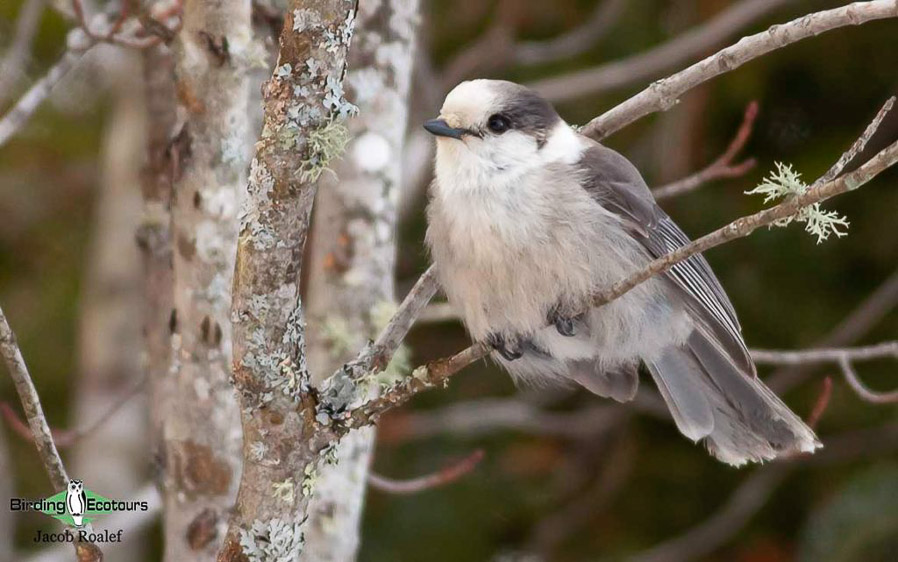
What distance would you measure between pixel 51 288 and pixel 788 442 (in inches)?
168

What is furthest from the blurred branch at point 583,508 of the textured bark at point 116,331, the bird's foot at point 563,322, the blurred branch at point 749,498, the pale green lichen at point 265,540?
the pale green lichen at point 265,540

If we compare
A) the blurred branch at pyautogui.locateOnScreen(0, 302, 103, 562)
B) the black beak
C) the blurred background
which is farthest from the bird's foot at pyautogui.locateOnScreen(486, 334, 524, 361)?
the blurred background

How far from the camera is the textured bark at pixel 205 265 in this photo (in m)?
2.61

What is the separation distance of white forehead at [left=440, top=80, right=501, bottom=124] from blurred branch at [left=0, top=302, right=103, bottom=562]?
115 cm

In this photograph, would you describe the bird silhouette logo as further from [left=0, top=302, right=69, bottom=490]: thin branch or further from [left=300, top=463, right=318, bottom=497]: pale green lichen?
[left=300, top=463, right=318, bottom=497]: pale green lichen

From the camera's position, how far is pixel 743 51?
216 centimetres

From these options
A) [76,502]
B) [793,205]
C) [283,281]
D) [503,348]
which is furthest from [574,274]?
[76,502]

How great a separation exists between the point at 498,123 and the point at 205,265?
2.51ft

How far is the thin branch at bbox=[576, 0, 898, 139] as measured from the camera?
1.97 m

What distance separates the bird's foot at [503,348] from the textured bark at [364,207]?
0.36 m

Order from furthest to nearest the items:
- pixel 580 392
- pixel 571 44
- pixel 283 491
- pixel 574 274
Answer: pixel 580 392, pixel 571 44, pixel 574 274, pixel 283 491

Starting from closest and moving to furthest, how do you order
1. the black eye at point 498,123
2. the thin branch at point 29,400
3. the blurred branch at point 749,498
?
the thin branch at point 29,400 < the black eye at point 498,123 < the blurred branch at point 749,498

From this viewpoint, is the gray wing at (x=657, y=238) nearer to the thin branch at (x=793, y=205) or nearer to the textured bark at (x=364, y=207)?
the textured bark at (x=364, y=207)

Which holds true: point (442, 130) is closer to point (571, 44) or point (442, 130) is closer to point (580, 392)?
point (571, 44)
